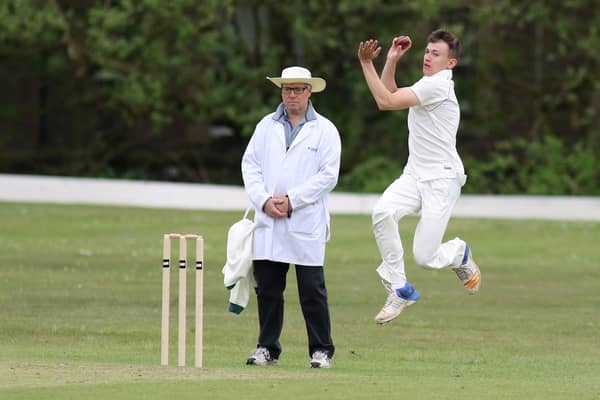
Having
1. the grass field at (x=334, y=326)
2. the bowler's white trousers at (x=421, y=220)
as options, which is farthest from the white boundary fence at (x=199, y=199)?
the bowler's white trousers at (x=421, y=220)

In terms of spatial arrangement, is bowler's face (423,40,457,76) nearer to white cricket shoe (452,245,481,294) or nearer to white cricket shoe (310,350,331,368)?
white cricket shoe (452,245,481,294)

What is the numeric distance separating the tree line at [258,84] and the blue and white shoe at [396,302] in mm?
20887

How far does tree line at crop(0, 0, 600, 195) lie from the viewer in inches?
1278

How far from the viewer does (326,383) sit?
9.07 m

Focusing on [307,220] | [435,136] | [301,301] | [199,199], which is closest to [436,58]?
[435,136]

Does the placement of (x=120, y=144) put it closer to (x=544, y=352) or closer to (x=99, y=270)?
(x=99, y=270)

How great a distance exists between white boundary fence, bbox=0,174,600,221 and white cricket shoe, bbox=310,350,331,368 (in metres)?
20.3

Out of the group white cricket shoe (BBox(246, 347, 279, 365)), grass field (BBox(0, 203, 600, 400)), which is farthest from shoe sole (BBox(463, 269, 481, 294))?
white cricket shoe (BBox(246, 347, 279, 365))

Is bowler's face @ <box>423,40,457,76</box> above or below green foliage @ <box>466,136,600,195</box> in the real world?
above

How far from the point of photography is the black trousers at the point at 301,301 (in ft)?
32.9

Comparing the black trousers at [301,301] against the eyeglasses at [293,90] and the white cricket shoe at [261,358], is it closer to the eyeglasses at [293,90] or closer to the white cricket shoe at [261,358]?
the white cricket shoe at [261,358]

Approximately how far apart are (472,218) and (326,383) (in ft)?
67.4

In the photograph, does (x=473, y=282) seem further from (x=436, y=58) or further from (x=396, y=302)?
(x=436, y=58)

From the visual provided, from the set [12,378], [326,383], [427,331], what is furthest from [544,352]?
[12,378]
